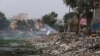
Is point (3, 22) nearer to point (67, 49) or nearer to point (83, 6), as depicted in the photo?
point (83, 6)

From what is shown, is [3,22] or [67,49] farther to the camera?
[3,22]

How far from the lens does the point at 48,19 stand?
164 m

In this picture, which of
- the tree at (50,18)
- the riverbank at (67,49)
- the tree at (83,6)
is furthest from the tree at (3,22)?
the riverbank at (67,49)

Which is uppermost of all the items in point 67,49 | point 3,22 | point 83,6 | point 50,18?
point 83,6

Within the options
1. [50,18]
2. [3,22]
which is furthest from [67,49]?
[3,22]

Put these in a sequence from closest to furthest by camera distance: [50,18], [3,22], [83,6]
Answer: [83,6] → [50,18] → [3,22]

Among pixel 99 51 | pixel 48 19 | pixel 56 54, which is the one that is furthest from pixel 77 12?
pixel 48 19

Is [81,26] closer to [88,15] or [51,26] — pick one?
[88,15]

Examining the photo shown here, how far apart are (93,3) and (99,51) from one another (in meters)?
33.5

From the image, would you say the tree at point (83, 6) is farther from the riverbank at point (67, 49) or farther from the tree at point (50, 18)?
the tree at point (50, 18)

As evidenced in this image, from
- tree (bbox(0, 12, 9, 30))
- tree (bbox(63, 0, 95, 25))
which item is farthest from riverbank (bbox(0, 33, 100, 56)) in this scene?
tree (bbox(0, 12, 9, 30))

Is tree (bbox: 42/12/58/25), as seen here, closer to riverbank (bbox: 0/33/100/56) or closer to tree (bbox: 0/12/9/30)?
tree (bbox: 0/12/9/30)

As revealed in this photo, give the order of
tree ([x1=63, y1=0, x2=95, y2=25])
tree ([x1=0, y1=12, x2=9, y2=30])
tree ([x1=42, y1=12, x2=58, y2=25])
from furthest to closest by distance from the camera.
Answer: tree ([x1=0, y1=12, x2=9, y2=30])
tree ([x1=42, y1=12, x2=58, y2=25])
tree ([x1=63, y1=0, x2=95, y2=25])

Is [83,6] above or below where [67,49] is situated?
above
